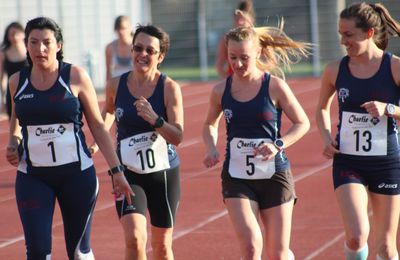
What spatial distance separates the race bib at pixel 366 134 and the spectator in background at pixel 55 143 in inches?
53.5

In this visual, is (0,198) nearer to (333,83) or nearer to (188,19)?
(333,83)

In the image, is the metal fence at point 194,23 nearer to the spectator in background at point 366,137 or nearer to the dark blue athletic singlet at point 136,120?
the dark blue athletic singlet at point 136,120

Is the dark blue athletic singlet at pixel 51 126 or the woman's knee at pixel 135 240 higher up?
the dark blue athletic singlet at pixel 51 126

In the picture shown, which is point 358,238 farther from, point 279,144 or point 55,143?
point 55,143

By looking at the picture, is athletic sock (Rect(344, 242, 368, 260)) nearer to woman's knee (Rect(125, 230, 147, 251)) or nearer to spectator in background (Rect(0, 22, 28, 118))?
woman's knee (Rect(125, 230, 147, 251))

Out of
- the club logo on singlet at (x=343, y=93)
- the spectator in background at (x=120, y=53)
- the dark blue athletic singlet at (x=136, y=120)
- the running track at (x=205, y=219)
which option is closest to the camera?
the club logo on singlet at (x=343, y=93)

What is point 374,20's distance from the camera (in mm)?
A: 6000

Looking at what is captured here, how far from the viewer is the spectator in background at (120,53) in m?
12.7

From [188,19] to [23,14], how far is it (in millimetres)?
7101

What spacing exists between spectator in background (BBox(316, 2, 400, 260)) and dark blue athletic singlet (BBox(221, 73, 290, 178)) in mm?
380

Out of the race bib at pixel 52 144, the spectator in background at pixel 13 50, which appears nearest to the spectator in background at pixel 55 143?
the race bib at pixel 52 144

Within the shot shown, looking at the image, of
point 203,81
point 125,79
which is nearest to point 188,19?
point 203,81

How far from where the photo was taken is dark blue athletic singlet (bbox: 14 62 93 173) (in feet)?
18.6

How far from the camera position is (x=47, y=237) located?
5.57 m
